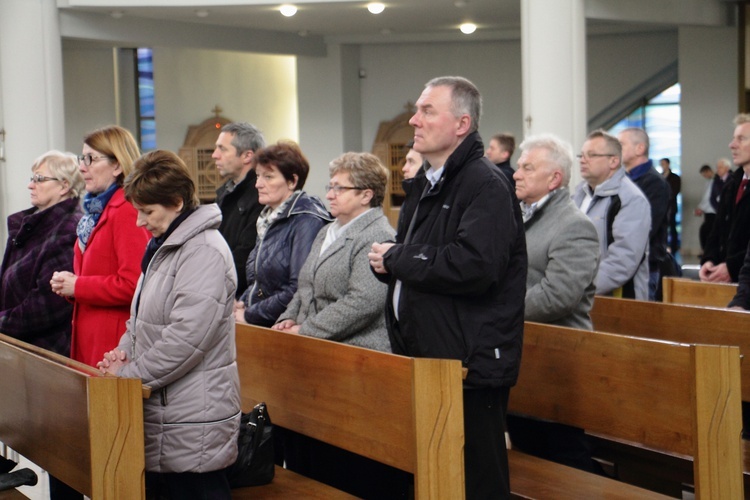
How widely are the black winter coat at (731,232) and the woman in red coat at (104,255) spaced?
129 inches

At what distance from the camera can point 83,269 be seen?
3.77 m

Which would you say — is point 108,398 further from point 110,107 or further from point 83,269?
point 110,107

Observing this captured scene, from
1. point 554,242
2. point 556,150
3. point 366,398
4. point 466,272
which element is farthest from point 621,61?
point 466,272

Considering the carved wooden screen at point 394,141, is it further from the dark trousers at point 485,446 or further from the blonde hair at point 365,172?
the dark trousers at point 485,446

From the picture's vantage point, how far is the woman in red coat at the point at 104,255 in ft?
12.0

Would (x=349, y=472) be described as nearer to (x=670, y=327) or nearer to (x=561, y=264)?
(x=561, y=264)

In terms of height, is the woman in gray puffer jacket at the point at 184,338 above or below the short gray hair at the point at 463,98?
below

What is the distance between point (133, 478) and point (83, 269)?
1.03m

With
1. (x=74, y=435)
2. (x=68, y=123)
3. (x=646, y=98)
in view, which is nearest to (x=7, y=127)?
(x=68, y=123)

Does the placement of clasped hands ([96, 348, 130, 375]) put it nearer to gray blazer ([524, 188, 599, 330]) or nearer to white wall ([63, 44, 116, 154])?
gray blazer ([524, 188, 599, 330])

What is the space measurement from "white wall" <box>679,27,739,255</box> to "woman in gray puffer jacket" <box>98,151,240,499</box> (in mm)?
11651

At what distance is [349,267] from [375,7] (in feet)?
28.2

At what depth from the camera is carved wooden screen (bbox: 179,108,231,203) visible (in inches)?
598

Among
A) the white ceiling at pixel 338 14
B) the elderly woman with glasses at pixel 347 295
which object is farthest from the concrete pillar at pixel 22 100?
the elderly woman with glasses at pixel 347 295
